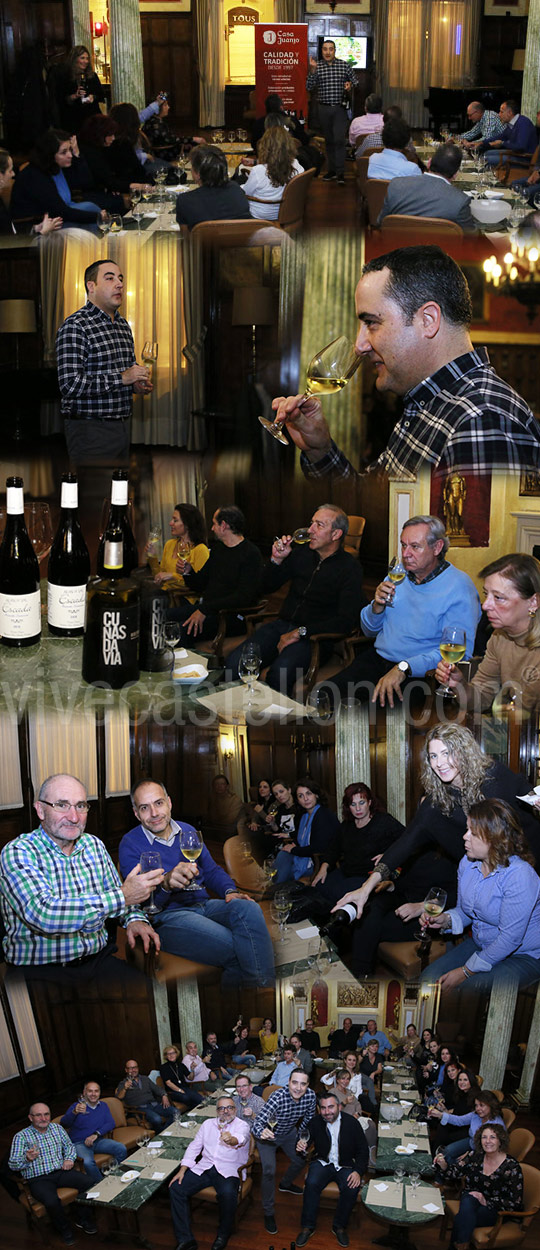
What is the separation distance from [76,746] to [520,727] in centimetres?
126

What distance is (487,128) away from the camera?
Result: 32.1ft

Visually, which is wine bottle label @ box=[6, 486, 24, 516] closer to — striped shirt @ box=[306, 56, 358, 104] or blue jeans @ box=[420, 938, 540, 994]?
blue jeans @ box=[420, 938, 540, 994]

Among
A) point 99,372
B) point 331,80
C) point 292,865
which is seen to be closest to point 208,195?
point 99,372

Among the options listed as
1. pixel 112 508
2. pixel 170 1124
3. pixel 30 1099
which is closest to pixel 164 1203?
pixel 170 1124

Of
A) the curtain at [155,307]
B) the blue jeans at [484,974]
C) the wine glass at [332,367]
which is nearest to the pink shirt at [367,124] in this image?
the curtain at [155,307]

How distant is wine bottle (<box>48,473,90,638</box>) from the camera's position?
335 cm

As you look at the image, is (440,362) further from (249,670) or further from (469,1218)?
(469,1218)

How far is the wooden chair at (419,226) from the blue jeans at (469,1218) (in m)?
5.66

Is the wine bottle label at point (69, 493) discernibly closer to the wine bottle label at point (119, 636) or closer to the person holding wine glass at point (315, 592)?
the wine bottle label at point (119, 636)

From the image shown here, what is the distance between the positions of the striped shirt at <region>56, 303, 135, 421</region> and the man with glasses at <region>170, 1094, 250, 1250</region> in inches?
128

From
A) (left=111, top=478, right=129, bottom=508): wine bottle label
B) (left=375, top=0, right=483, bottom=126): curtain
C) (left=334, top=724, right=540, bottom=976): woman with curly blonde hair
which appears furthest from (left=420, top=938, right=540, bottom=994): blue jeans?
(left=375, top=0, right=483, bottom=126): curtain

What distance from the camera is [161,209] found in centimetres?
817

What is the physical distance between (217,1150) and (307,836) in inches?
44.9

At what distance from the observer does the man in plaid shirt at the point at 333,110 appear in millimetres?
10562
